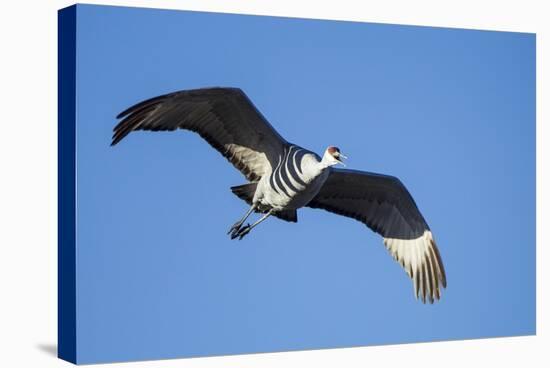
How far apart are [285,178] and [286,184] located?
0.16ft

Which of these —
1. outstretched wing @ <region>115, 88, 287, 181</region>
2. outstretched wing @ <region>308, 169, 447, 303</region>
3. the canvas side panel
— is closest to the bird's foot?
outstretched wing @ <region>115, 88, 287, 181</region>

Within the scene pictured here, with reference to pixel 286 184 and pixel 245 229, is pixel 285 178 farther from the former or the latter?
pixel 245 229

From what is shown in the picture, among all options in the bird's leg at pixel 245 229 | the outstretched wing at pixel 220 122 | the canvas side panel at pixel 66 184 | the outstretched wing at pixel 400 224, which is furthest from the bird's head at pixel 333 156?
the canvas side panel at pixel 66 184

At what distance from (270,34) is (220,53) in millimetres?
521

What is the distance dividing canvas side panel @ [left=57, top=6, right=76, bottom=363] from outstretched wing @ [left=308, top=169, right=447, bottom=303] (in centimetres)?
223

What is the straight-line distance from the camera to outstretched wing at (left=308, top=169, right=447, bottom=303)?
10.8 meters

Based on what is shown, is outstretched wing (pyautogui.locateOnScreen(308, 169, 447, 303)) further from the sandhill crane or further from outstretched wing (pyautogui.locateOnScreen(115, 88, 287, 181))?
outstretched wing (pyautogui.locateOnScreen(115, 88, 287, 181))

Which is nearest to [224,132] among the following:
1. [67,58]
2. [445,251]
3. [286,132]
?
[286,132]

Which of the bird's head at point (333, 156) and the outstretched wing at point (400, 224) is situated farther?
the outstretched wing at point (400, 224)

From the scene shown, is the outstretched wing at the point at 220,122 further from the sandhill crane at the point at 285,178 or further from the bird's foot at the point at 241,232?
the bird's foot at the point at 241,232

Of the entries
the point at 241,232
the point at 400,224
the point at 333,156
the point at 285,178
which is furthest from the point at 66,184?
the point at 400,224

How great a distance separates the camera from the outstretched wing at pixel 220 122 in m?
9.70

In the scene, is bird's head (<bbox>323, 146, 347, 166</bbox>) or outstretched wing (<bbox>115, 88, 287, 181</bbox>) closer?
outstretched wing (<bbox>115, 88, 287, 181</bbox>)

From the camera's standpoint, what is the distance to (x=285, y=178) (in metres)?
10.2
